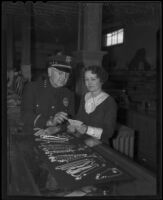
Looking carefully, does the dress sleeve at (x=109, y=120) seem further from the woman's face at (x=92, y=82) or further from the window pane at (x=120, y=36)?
the window pane at (x=120, y=36)

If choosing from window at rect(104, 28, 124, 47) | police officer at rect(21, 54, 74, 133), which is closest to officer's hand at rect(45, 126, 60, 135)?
police officer at rect(21, 54, 74, 133)

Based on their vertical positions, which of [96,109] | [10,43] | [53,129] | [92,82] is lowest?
[53,129]

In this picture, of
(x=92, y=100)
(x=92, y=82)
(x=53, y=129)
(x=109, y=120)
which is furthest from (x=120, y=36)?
(x=53, y=129)

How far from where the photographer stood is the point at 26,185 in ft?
7.60

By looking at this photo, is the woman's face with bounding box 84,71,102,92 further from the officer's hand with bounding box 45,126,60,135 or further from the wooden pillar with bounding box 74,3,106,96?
the officer's hand with bounding box 45,126,60,135

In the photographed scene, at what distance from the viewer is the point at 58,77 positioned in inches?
94.1

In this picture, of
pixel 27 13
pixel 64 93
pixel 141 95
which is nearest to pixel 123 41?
pixel 141 95

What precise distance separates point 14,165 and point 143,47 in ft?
4.07

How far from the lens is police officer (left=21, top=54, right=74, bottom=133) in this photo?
238cm

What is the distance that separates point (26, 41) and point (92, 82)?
1.80 ft

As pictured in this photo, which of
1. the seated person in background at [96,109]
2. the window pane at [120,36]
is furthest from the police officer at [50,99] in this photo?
the window pane at [120,36]

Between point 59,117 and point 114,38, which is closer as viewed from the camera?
point 114,38

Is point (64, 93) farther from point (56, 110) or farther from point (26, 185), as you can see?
point (26, 185)

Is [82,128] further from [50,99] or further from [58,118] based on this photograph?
[50,99]
